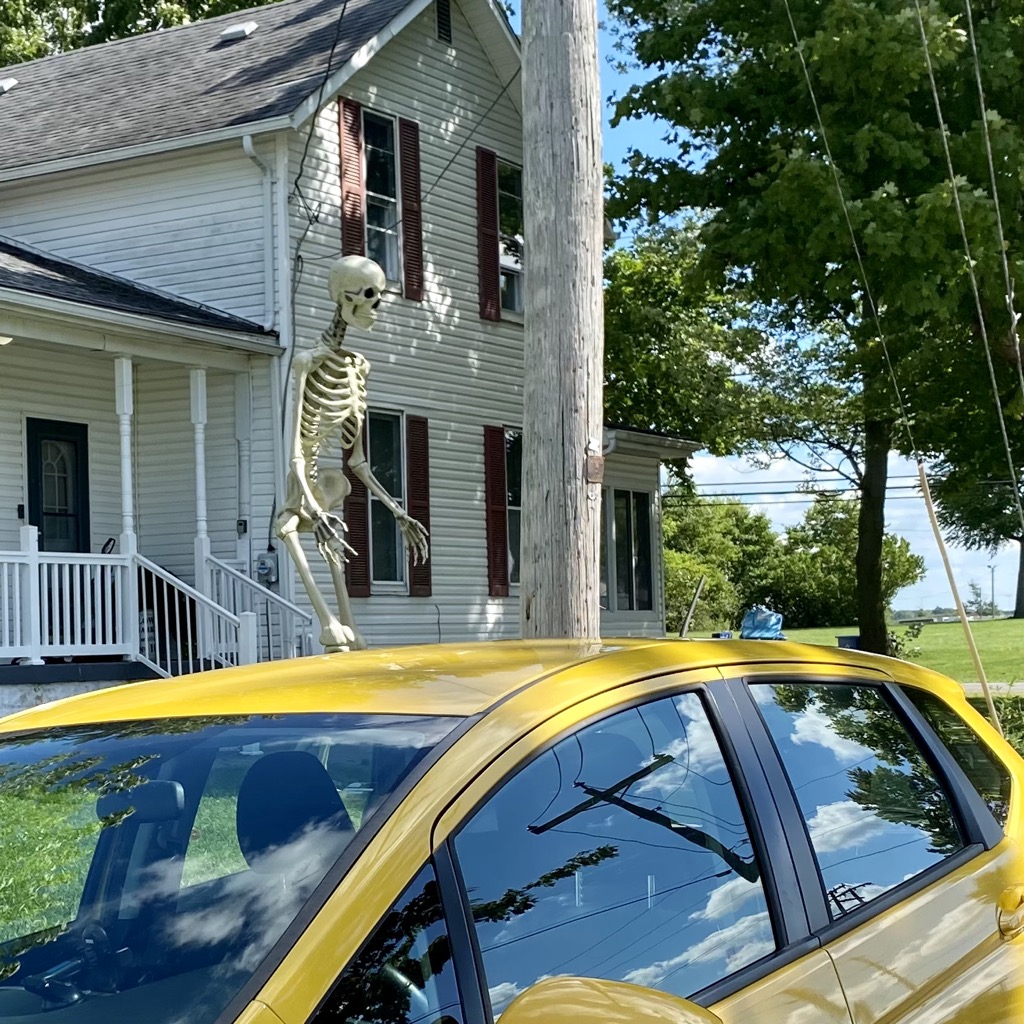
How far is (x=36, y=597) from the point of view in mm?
12375

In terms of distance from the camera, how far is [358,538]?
627 inches

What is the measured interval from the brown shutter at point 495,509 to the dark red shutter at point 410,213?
208 cm

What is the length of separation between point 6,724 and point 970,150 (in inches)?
530

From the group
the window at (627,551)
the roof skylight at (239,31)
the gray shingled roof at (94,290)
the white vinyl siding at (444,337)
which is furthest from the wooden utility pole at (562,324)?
the window at (627,551)

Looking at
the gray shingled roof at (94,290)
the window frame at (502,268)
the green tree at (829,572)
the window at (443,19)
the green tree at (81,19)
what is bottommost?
the green tree at (829,572)

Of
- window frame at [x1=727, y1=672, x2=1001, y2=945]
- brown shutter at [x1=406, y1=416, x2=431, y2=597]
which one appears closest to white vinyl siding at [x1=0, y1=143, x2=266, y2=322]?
brown shutter at [x1=406, y1=416, x2=431, y2=597]

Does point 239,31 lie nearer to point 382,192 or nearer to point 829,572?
point 382,192

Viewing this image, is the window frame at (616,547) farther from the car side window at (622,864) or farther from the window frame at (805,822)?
the car side window at (622,864)

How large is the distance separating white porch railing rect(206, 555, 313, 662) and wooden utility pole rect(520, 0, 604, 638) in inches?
295

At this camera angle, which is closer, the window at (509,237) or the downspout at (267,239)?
the downspout at (267,239)

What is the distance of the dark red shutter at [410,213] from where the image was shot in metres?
17.1

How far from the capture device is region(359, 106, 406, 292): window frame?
54.2ft

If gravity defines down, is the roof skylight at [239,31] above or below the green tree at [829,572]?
above

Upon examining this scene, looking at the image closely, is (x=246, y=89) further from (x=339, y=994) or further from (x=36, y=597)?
(x=339, y=994)
